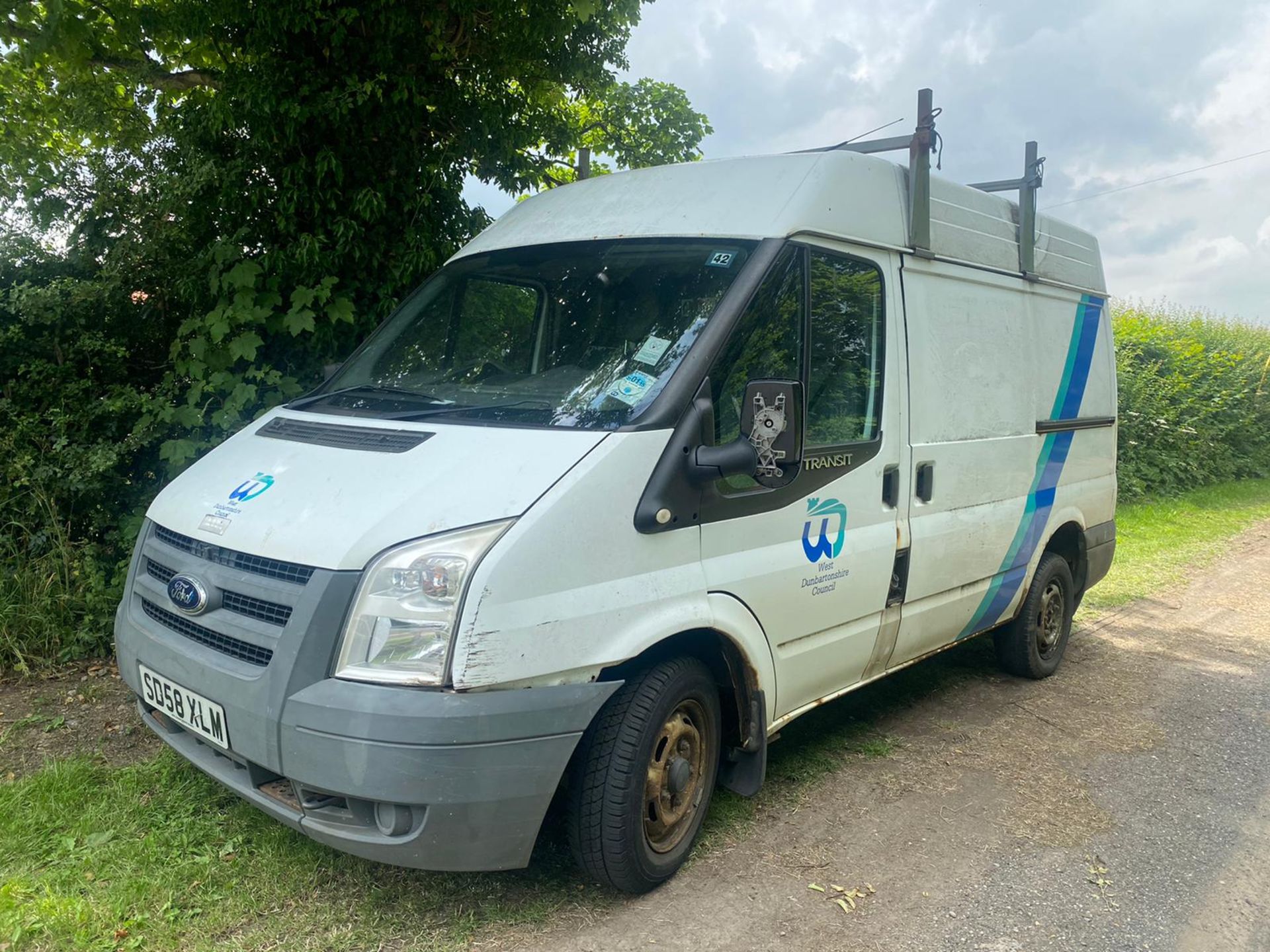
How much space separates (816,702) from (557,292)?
1.94 meters

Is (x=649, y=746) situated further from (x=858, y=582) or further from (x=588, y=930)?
(x=858, y=582)

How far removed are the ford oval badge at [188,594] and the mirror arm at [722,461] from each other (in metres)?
1.57

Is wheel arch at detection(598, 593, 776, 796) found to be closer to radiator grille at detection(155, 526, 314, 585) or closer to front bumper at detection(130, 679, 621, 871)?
front bumper at detection(130, 679, 621, 871)

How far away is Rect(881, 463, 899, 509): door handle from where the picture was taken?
13.3 ft

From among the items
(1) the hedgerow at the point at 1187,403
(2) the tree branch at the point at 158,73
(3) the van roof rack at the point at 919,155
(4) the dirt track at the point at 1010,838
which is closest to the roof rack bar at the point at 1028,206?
(3) the van roof rack at the point at 919,155

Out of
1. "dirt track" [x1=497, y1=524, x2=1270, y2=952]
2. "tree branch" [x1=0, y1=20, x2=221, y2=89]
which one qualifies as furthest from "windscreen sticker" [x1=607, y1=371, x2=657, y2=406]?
"tree branch" [x1=0, y1=20, x2=221, y2=89]

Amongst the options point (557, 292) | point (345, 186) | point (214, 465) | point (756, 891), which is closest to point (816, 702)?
point (756, 891)

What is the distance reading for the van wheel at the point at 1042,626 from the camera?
5711 mm

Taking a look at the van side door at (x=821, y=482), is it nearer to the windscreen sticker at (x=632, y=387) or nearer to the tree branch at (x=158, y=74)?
the windscreen sticker at (x=632, y=387)

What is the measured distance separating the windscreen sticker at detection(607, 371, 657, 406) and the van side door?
8.4 inches

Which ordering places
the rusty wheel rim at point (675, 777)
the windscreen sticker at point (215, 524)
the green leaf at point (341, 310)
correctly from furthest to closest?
1. the green leaf at point (341, 310)
2. the rusty wheel rim at point (675, 777)
3. the windscreen sticker at point (215, 524)

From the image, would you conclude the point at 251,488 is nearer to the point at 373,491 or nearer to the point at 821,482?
the point at 373,491

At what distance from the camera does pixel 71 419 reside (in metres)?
5.75

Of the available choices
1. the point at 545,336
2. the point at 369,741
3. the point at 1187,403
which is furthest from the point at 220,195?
the point at 1187,403
